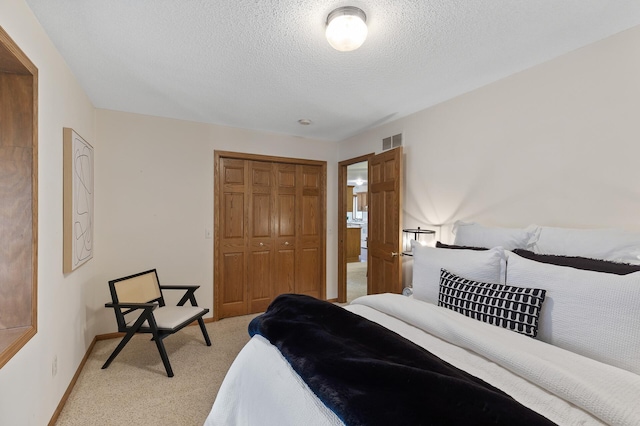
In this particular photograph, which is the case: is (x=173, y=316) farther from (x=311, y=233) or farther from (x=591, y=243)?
(x=591, y=243)

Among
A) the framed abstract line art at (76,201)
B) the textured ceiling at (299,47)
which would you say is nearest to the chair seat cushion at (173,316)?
the framed abstract line art at (76,201)

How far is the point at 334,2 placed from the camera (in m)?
1.51

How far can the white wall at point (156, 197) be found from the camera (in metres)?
3.10

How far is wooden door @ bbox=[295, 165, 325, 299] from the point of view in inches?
167

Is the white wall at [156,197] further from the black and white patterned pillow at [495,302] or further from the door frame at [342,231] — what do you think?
the black and white patterned pillow at [495,302]

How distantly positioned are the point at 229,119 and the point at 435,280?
2806mm

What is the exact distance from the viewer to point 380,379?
96cm

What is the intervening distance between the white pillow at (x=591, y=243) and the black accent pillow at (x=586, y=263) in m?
0.06

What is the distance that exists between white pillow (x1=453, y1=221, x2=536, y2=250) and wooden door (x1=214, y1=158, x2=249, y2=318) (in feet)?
8.49

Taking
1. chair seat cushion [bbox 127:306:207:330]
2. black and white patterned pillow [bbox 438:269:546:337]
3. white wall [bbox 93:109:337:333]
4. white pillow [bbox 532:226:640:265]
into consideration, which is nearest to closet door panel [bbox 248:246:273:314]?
white wall [bbox 93:109:337:333]

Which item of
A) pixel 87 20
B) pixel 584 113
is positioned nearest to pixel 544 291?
pixel 584 113

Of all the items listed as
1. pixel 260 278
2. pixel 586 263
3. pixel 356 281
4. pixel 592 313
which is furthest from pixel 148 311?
pixel 356 281

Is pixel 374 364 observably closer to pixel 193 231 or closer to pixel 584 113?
pixel 584 113

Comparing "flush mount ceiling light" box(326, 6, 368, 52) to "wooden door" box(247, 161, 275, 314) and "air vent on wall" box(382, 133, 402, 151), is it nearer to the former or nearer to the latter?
"air vent on wall" box(382, 133, 402, 151)
